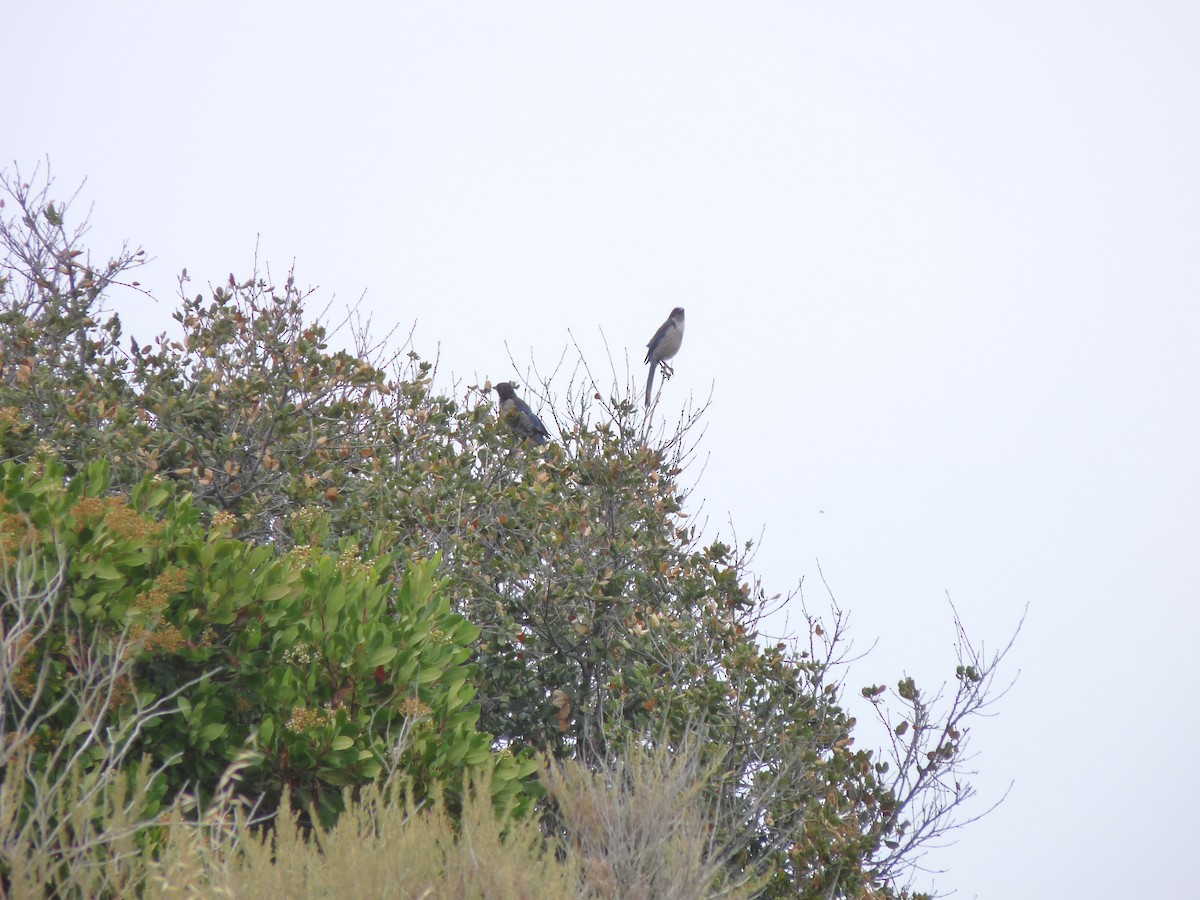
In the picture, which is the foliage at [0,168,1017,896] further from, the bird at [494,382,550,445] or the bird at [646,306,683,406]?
the bird at [646,306,683,406]

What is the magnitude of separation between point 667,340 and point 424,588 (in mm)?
10101

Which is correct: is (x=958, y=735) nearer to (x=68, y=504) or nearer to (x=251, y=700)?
(x=251, y=700)

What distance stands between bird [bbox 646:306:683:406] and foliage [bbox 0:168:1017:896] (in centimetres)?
404

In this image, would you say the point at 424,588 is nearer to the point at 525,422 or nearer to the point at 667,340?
the point at 525,422

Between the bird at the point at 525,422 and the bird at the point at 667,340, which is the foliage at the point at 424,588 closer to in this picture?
the bird at the point at 525,422

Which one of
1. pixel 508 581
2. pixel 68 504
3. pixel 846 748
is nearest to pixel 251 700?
pixel 68 504

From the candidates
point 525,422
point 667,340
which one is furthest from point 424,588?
point 667,340

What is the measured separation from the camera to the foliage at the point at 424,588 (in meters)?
5.72

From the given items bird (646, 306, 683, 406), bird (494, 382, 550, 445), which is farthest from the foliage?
bird (646, 306, 683, 406)

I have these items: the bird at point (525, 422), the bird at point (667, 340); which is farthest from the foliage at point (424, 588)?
the bird at point (667, 340)

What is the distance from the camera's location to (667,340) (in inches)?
630

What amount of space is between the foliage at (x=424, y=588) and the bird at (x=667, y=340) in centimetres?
404

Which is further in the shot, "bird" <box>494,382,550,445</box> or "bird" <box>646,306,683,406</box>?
"bird" <box>646,306,683,406</box>

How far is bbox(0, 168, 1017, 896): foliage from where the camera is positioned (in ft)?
18.8
